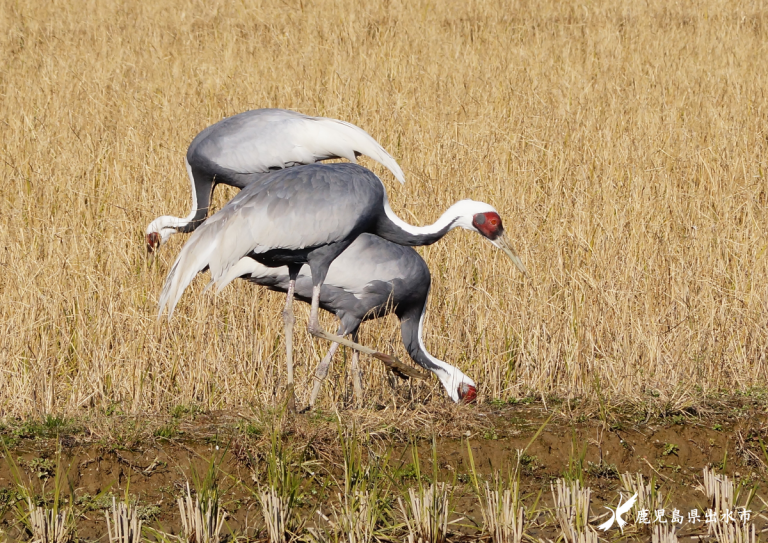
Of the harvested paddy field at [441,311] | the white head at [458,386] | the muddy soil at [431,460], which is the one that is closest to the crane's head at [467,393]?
the white head at [458,386]

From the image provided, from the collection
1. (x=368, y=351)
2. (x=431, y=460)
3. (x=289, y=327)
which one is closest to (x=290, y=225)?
(x=289, y=327)

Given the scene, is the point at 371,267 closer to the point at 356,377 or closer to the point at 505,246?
the point at 356,377

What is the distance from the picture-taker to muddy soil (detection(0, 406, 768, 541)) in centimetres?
377

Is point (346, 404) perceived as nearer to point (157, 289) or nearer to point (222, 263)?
point (222, 263)

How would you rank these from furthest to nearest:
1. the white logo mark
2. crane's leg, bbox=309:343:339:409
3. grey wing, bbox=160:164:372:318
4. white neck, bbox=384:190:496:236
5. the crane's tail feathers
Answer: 1. the crane's tail feathers
2. white neck, bbox=384:190:496:236
3. crane's leg, bbox=309:343:339:409
4. grey wing, bbox=160:164:372:318
5. the white logo mark

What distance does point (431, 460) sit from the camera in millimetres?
4098

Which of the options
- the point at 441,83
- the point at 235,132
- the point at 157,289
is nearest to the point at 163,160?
the point at 235,132

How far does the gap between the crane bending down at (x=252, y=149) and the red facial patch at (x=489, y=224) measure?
132cm

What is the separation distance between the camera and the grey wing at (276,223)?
15.0 feet

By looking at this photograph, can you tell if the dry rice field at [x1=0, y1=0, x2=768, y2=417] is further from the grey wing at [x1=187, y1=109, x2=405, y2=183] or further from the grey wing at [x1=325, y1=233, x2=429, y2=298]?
the grey wing at [x1=187, y1=109, x2=405, y2=183]

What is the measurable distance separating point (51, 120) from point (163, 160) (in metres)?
1.50

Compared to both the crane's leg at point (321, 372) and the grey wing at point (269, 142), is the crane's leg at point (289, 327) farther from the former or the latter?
the grey wing at point (269, 142)

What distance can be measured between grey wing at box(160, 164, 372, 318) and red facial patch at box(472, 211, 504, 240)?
635 mm

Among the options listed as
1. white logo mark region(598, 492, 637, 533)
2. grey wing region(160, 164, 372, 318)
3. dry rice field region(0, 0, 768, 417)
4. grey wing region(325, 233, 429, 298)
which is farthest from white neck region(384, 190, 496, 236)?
white logo mark region(598, 492, 637, 533)
